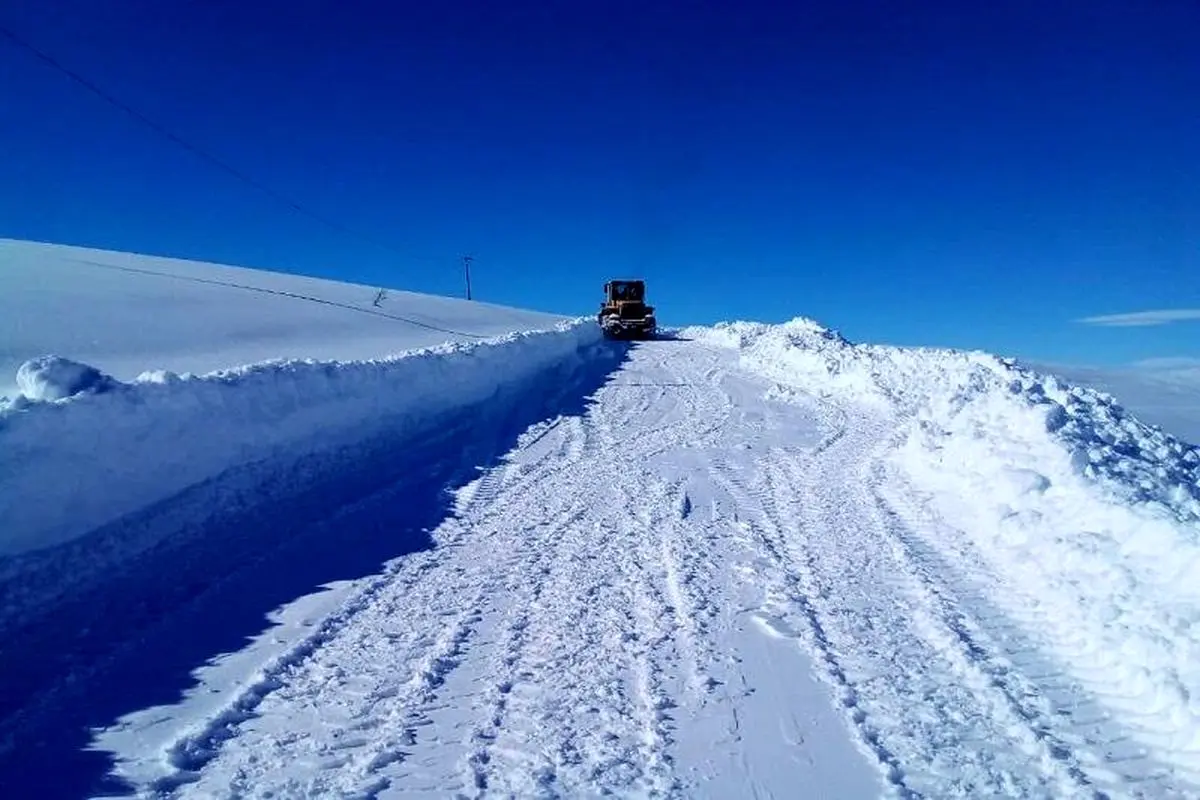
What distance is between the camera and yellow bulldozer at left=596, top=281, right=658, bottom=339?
120 ft

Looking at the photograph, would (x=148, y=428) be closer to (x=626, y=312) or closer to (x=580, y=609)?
(x=580, y=609)

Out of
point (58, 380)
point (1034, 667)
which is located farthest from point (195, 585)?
point (1034, 667)

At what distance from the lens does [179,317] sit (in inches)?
1094

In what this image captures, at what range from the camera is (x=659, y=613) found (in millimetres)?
5344

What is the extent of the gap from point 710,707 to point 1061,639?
95.0 inches

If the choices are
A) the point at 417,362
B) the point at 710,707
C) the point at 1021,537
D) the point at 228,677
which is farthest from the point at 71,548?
the point at 417,362

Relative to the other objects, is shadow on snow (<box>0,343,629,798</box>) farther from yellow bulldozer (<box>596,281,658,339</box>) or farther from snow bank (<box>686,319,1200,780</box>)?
yellow bulldozer (<box>596,281,658,339</box>)

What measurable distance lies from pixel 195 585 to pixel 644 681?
3.24 m

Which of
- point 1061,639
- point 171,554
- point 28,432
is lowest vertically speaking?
point 1061,639

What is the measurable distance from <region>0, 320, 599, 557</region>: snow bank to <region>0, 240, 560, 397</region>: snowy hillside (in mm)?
3115

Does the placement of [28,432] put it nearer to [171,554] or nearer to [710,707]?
[171,554]

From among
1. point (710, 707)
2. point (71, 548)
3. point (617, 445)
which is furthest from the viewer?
point (617, 445)

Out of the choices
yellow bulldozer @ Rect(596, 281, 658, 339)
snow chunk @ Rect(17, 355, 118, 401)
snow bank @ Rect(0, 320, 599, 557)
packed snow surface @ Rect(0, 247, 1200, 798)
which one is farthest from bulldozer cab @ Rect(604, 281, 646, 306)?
snow chunk @ Rect(17, 355, 118, 401)

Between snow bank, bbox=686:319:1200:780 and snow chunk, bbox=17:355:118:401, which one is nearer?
snow bank, bbox=686:319:1200:780
